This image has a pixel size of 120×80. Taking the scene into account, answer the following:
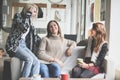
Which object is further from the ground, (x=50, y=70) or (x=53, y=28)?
(x=53, y=28)

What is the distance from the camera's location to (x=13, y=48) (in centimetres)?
378

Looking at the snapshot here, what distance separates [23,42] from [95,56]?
43.2 inches

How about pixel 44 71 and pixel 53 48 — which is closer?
pixel 44 71

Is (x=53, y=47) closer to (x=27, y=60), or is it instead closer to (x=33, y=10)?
(x=27, y=60)

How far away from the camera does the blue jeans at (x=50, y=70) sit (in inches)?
152

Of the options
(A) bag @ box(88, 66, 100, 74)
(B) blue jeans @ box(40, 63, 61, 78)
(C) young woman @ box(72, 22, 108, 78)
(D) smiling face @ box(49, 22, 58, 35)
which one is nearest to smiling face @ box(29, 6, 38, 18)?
(D) smiling face @ box(49, 22, 58, 35)

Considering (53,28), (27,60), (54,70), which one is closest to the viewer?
(27,60)

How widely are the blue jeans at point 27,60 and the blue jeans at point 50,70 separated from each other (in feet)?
0.27

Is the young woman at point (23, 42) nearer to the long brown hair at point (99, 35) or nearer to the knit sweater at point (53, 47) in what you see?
the knit sweater at point (53, 47)

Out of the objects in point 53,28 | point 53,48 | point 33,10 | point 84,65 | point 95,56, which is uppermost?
point 33,10

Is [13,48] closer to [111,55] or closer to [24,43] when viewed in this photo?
[24,43]

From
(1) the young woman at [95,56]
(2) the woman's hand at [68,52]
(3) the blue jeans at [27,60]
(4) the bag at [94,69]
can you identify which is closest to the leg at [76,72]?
(1) the young woman at [95,56]

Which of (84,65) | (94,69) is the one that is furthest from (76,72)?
(94,69)

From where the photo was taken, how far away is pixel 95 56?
12.9 ft
